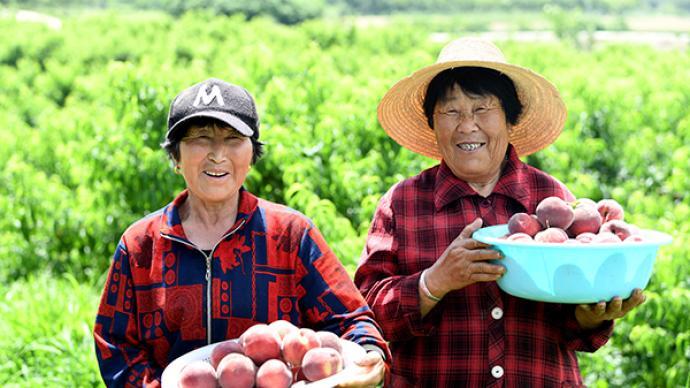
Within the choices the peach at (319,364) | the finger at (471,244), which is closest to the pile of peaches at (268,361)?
the peach at (319,364)

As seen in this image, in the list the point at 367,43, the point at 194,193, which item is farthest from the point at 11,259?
the point at 367,43

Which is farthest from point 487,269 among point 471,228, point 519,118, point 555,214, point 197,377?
point 197,377

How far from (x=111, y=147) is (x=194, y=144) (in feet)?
11.3

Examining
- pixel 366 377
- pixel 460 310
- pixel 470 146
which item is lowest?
pixel 366 377

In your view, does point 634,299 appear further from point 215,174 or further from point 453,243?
point 215,174

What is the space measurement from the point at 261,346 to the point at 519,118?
1.26 metres

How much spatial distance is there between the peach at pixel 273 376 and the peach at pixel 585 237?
2.73 feet

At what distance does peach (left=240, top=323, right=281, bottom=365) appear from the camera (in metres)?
2.12

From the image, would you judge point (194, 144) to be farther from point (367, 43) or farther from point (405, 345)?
point (367, 43)

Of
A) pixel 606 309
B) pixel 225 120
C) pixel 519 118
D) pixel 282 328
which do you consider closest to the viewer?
pixel 282 328

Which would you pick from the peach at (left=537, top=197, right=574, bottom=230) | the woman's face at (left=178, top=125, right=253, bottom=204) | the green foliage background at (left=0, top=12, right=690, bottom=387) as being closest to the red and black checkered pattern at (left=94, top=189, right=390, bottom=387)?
the woman's face at (left=178, top=125, right=253, bottom=204)

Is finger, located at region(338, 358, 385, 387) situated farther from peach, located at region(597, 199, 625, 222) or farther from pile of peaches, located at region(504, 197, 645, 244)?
peach, located at region(597, 199, 625, 222)

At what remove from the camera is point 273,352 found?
2.12 m

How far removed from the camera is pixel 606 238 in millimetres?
2291
